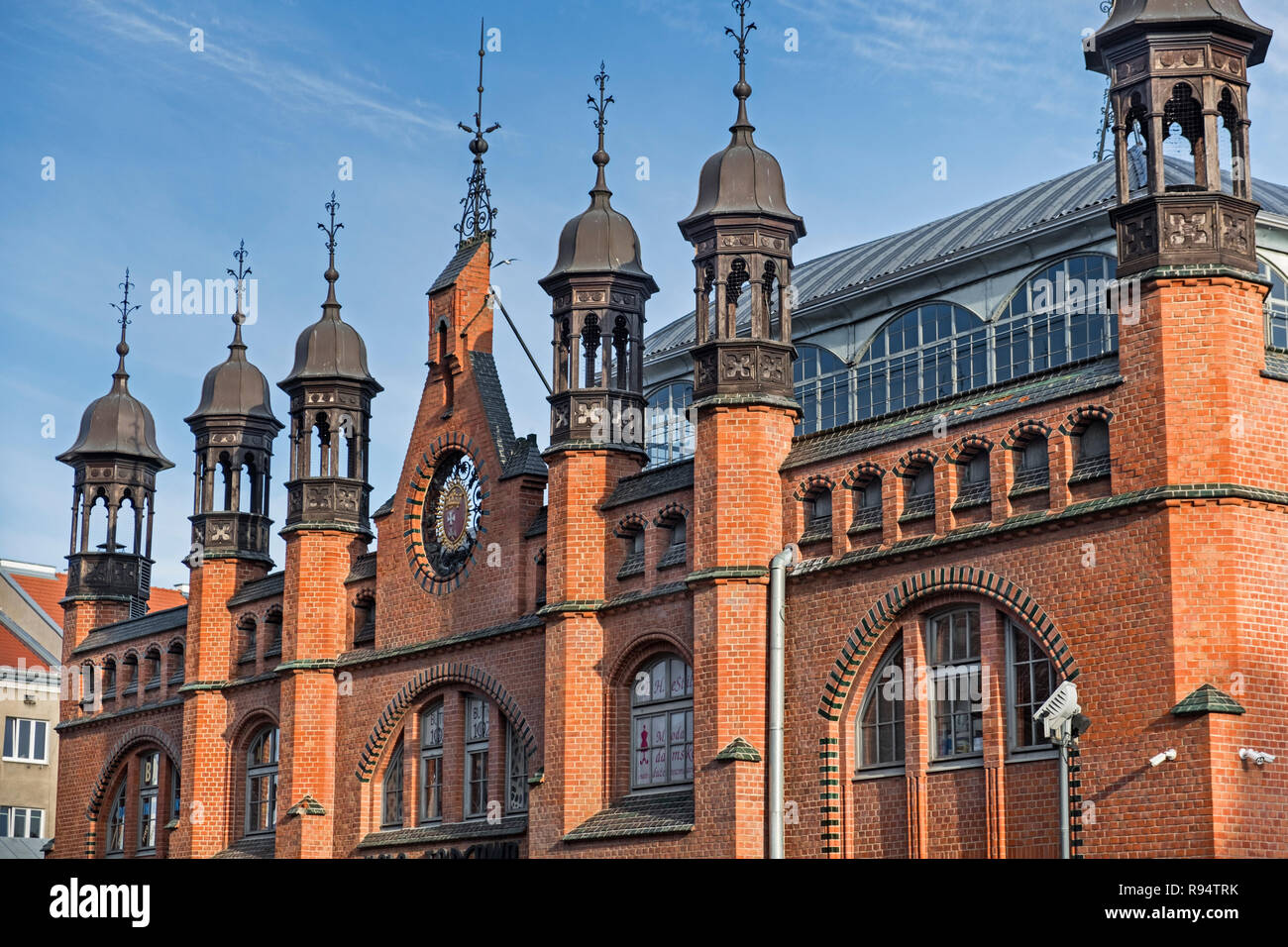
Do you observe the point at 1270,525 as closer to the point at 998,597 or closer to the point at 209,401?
the point at 998,597

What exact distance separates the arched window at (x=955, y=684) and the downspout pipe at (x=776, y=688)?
264 cm

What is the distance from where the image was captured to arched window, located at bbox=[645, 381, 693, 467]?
147 feet

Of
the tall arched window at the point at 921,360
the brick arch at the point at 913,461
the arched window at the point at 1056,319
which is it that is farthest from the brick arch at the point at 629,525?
the arched window at the point at 1056,319

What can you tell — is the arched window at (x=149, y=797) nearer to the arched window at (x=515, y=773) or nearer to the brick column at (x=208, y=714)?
the brick column at (x=208, y=714)

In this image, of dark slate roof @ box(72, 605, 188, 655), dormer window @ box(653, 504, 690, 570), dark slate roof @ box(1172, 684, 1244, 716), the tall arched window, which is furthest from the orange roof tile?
dark slate roof @ box(1172, 684, 1244, 716)

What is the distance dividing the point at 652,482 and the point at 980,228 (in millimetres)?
10020

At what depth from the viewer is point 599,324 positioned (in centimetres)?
3706

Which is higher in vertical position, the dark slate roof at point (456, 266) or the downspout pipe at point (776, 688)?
the dark slate roof at point (456, 266)

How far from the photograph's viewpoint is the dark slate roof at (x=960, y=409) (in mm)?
28516

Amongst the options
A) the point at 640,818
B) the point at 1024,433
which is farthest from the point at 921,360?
the point at 640,818

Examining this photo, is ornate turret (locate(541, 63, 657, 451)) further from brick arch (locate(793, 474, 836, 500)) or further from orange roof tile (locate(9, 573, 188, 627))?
orange roof tile (locate(9, 573, 188, 627))

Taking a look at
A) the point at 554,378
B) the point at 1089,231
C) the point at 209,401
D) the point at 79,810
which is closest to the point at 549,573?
the point at 554,378

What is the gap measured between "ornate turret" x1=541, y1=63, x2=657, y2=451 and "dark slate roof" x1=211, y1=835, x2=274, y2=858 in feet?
42.6

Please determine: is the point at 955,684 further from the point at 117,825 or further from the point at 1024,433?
the point at 117,825
